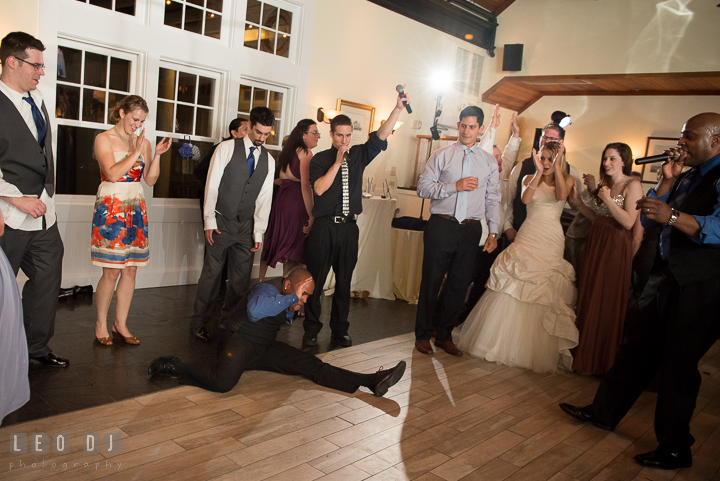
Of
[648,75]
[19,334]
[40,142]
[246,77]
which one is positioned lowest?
[19,334]

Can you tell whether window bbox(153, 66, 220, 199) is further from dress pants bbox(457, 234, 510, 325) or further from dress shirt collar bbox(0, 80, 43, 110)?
dress pants bbox(457, 234, 510, 325)

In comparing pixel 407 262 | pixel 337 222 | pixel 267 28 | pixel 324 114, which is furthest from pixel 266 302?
pixel 324 114

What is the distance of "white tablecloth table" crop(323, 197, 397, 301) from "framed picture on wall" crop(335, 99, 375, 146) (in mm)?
1897

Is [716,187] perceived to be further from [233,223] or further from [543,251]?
[233,223]

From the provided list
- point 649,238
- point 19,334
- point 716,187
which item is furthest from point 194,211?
point 716,187

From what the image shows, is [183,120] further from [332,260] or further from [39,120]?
[39,120]

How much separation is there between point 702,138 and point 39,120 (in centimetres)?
326

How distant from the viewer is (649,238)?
13.3ft

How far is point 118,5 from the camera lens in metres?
4.78

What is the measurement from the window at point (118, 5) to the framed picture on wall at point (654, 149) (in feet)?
27.2

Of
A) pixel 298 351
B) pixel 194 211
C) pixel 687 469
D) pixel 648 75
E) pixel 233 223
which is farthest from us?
pixel 648 75

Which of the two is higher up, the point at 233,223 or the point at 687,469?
the point at 233,223

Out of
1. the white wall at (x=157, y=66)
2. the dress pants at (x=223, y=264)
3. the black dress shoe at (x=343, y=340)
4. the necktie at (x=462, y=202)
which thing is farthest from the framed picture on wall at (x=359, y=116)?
the black dress shoe at (x=343, y=340)

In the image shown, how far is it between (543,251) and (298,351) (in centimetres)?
206
